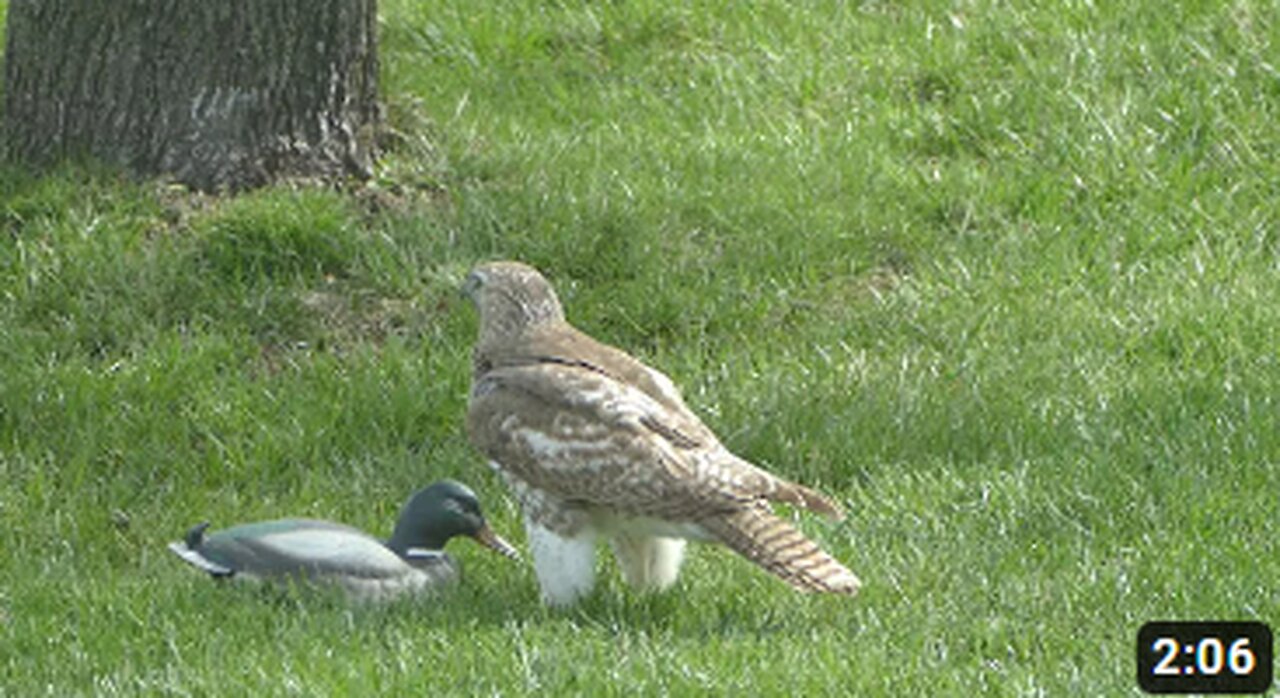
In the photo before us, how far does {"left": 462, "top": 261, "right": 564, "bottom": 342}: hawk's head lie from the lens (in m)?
7.85

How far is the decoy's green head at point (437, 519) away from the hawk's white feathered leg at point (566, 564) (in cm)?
35

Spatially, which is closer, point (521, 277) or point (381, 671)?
point (381, 671)

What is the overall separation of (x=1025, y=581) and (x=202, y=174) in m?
4.05

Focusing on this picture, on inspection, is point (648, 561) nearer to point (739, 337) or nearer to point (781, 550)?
point (781, 550)

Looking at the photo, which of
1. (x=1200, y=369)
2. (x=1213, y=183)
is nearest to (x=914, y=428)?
(x=1200, y=369)

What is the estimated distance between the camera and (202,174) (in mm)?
9781

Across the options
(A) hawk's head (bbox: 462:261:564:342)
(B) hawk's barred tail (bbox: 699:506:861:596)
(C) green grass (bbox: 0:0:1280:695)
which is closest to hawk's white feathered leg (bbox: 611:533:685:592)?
(C) green grass (bbox: 0:0:1280:695)

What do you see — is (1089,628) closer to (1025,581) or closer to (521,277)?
(1025,581)

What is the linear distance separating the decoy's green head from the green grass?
0.63ft

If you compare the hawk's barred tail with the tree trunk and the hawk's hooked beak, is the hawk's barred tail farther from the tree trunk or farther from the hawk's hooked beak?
the tree trunk

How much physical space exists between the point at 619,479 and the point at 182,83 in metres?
3.40

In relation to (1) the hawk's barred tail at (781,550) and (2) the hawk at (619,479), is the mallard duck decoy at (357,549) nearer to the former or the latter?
(2) the hawk at (619,479)

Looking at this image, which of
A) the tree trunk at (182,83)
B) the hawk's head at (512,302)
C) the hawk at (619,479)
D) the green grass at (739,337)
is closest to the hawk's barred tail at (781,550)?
the hawk at (619,479)

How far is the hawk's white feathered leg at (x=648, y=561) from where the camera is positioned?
24.0ft
